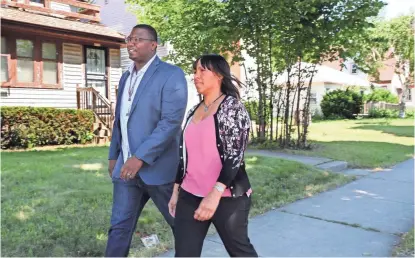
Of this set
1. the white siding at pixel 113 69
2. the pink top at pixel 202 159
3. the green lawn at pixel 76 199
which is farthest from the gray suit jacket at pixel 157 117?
the white siding at pixel 113 69

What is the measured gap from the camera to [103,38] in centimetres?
1561

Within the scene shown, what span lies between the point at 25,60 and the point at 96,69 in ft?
10.0

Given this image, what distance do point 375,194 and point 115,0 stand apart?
885 inches

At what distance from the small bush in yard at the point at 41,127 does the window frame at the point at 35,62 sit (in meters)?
2.38

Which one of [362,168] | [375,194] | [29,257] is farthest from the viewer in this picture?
[362,168]

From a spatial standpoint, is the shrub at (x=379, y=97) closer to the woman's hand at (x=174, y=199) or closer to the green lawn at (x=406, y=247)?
the green lawn at (x=406, y=247)

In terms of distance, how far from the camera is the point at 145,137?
9.87 ft

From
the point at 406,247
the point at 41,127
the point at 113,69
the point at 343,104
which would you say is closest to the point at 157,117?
the point at 406,247

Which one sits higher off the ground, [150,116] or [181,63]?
[181,63]

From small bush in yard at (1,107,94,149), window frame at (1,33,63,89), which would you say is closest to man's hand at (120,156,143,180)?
small bush in yard at (1,107,94,149)

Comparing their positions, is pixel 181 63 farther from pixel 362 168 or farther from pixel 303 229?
pixel 303 229

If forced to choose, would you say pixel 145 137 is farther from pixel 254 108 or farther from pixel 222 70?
pixel 254 108

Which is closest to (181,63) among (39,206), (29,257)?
(39,206)

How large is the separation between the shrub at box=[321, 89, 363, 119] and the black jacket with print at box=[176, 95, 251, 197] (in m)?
27.9
